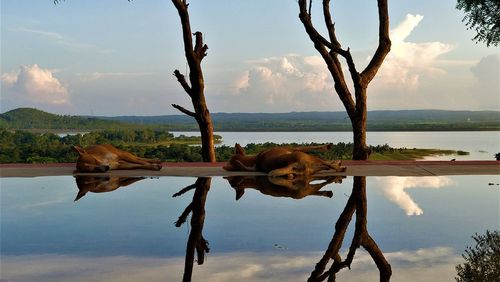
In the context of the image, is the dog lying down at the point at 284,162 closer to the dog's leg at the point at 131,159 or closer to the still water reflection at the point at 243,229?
the still water reflection at the point at 243,229

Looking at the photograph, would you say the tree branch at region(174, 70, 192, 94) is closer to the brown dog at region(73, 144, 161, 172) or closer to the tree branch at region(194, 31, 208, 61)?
the tree branch at region(194, 31, 208, 61)

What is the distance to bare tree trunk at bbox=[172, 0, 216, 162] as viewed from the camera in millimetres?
15688

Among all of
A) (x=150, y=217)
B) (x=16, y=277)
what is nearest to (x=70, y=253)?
(x=16, y=277)

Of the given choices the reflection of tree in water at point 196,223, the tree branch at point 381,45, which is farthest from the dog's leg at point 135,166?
the tree branch at point 381,45

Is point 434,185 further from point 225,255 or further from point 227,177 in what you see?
point 225,255

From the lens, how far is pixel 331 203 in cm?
713

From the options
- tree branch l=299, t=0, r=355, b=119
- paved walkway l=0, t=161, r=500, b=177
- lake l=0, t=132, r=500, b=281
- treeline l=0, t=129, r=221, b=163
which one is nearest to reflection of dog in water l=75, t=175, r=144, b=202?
lake l=0, t=132, r=500, b=281

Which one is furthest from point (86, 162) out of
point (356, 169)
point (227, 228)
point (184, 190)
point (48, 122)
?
point (48, 122)

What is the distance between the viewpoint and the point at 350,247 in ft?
16.0

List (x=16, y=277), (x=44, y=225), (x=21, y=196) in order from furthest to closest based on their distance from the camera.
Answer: (x=21, y=196), (x=44, y=225), (x=16, y=277)

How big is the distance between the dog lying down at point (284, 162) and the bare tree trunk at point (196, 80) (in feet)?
17.4

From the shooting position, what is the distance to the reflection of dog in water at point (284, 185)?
7.93 m

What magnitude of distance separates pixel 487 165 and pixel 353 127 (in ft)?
14.0

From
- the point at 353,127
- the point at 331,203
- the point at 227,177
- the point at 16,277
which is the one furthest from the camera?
the point at 353,127
